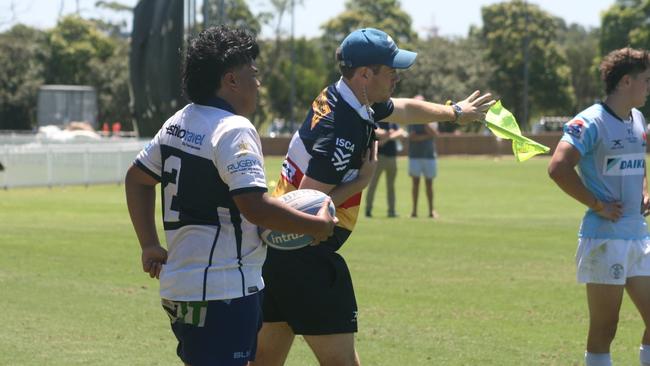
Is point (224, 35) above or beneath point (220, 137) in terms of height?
above

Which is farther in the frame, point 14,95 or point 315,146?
point 14,95

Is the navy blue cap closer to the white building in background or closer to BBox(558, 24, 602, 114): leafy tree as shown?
the white building in background

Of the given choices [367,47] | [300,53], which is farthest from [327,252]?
[300,53]

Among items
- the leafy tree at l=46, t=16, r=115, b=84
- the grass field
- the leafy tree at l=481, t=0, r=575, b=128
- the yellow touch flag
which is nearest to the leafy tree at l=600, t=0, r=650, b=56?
the leafy tree at l=481, t=0, r=575, b=128

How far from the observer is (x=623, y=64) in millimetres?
7277

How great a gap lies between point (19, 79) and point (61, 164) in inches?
1965

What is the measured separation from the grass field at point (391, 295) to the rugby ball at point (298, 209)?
11.7ft

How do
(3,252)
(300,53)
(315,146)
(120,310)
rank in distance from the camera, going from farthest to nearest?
(300,53) → (3,252) → (120,310) → (315,146)

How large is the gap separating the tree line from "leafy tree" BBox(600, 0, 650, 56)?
71mm

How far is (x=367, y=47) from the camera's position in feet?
20.0

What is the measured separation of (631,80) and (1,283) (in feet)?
25.0

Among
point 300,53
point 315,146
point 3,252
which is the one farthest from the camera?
point 300,53

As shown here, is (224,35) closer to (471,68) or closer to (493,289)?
(493,289)

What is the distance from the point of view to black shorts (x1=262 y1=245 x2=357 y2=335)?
19.9ft
